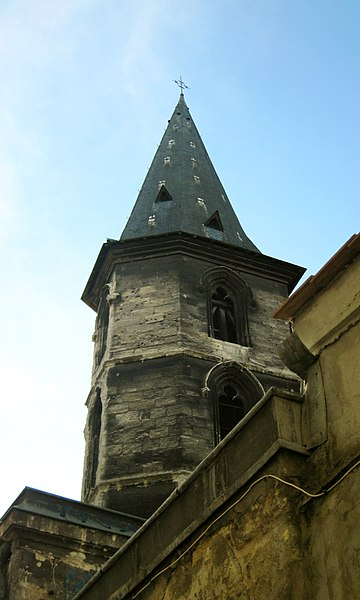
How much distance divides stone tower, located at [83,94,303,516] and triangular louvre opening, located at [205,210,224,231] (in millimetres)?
30

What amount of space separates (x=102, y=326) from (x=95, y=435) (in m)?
2.81

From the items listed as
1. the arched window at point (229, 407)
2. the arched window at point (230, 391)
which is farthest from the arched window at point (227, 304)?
the arched window at point (229, 407)

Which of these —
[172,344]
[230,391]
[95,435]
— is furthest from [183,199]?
[95,435]

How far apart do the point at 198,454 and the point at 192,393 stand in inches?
50.6

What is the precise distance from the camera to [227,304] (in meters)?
17.2

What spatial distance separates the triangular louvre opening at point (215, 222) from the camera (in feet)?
63.4

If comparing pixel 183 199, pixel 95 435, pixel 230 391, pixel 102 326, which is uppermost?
pixel 183 199

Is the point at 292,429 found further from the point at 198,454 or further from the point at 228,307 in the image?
the point at 228,307

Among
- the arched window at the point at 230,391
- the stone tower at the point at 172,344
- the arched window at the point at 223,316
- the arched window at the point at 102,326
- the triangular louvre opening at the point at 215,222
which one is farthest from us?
the triangular louvre opening at the point at 215,222

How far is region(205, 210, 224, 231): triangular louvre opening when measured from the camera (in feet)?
63.4

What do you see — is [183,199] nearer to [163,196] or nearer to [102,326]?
[163,196]

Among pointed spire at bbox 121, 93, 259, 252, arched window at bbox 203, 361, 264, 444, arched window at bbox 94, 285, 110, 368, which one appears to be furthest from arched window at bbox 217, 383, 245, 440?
pointed spire at bbox 121, 93, 259, 252

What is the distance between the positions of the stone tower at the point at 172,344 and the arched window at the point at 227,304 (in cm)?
3

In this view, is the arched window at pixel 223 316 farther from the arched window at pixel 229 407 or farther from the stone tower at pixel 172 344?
the arched window at pixel 229 407
